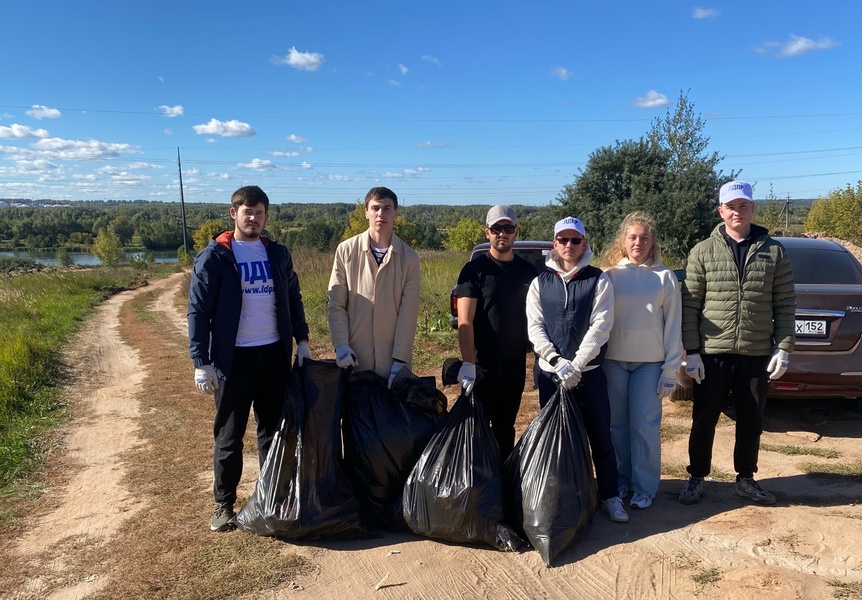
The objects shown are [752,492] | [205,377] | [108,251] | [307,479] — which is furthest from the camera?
[108,251]

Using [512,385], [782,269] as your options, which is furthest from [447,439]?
[782,269]

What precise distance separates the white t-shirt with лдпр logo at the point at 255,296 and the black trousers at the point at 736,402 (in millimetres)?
2522

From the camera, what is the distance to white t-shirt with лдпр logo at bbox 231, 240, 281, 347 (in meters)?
3.24

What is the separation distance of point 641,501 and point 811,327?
87.0 inches

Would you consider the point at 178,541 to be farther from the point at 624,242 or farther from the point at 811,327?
the point at 811,327

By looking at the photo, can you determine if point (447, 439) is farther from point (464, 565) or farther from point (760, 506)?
point (760, 506)

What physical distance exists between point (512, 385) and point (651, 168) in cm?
1531

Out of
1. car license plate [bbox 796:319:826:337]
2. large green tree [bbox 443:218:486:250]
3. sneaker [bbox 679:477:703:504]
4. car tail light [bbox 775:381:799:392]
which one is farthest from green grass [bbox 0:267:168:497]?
large green tree [bbox 443:218:486:250]

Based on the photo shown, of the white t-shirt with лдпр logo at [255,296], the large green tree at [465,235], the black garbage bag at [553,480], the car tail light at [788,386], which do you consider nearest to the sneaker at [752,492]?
the black garbage bag at [553,480]

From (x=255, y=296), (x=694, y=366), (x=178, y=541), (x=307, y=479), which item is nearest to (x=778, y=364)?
(x=694, y=366)

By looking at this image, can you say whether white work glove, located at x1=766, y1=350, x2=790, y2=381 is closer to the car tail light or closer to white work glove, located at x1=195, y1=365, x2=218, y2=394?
the car tail light

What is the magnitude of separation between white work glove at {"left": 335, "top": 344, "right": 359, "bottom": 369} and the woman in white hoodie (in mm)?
1447

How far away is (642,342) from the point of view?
10.6ft

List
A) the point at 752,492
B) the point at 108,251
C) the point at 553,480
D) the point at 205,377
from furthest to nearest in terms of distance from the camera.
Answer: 1. the point at 108,251
2. the point at 752,492
3. the point at 205,377
4. the point at 553,480
